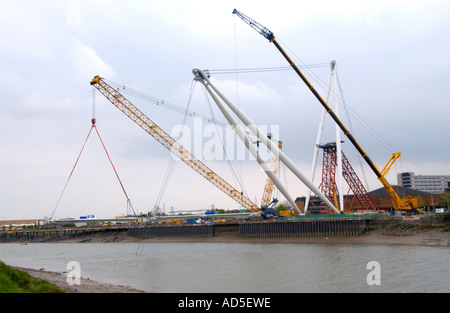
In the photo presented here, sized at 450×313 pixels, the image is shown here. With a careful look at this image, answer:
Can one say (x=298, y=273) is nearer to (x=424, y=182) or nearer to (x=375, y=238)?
(x=375, y=238)

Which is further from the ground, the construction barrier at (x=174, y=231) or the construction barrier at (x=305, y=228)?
the construction barrier at (x=305, y=228)

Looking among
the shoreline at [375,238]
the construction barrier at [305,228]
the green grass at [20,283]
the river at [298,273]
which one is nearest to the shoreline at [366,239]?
the shoreline at [375,238]

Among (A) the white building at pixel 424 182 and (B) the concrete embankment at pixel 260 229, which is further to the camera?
(A) the white building at pixel 424 182

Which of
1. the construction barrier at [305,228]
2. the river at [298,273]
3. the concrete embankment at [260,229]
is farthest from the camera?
the construction barrier at [305,228]

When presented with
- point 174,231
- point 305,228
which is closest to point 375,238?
point 305,228

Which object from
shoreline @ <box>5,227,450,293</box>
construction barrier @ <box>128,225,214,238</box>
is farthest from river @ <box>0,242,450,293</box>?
construction barrier @ <box>128,225,214,238</box>

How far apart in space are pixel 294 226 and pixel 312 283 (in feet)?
115

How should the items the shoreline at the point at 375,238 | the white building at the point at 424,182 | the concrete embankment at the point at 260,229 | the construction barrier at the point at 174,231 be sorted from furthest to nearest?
1. the white building at the point at 424,182
2. the construction barrier at the point at 174,231
3. the concrete embankment at the point at 260,229
4. the shoreline at the point at 375,238

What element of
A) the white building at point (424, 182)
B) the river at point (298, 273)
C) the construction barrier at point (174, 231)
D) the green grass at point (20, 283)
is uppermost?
the white building at point (424, 182)

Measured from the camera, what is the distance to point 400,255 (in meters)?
30.6

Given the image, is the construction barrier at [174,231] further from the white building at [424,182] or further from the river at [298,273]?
the white building at [424,182]

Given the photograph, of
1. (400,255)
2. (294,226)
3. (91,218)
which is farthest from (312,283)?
(91,218)
